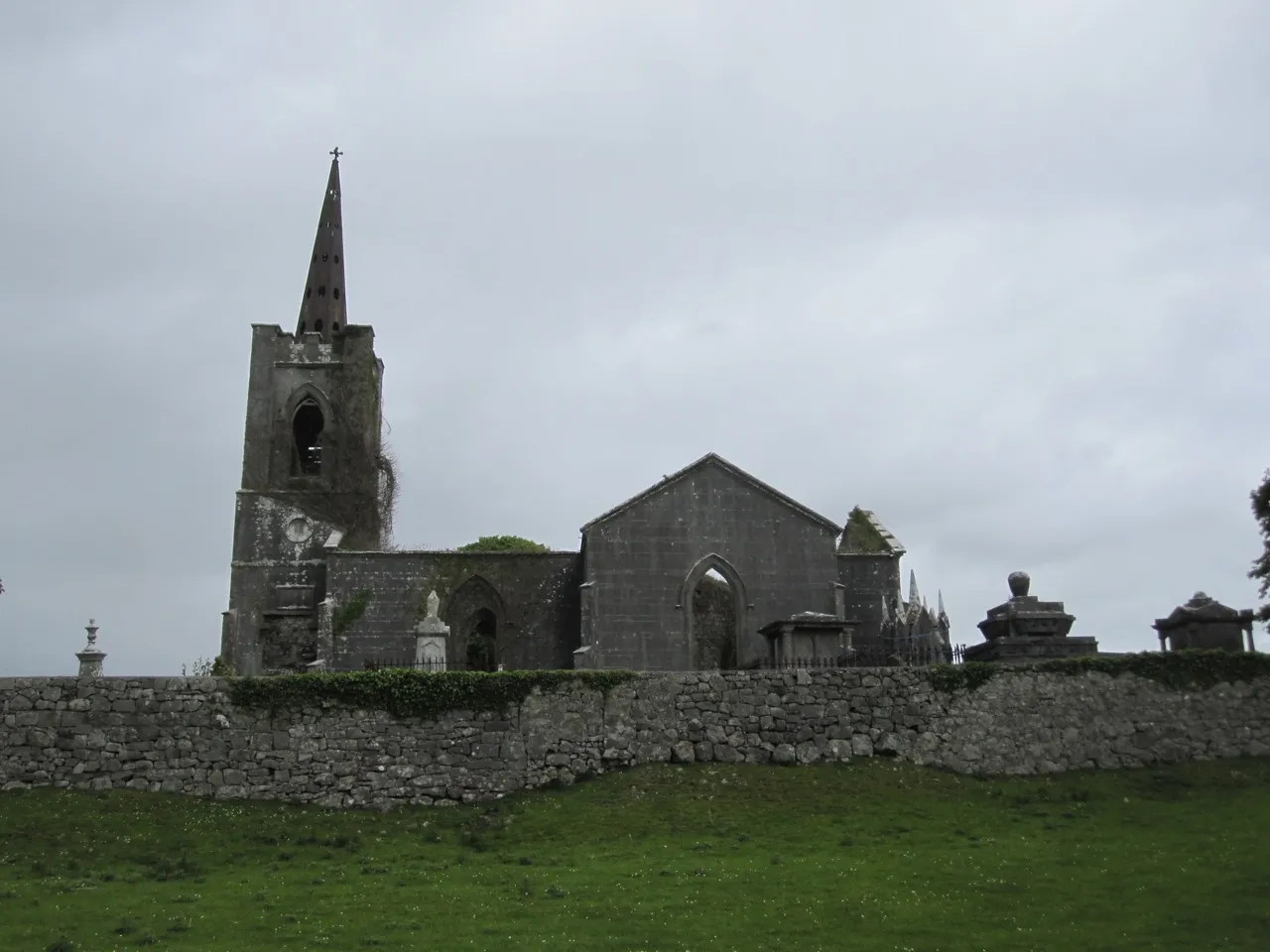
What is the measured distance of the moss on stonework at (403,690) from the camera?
75.7 feet

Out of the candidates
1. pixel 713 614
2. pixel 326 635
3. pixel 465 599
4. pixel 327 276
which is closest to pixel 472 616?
pixel 465 599

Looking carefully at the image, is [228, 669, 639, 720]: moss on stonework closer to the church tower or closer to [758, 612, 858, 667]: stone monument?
[758, 612, 858, 667]: stone monument

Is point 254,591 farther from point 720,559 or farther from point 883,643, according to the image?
point 883,643

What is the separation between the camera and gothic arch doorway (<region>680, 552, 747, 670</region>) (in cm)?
3247

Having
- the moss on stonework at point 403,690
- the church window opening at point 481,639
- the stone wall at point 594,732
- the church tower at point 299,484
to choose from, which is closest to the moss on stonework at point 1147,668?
the stone wall at point 594,732

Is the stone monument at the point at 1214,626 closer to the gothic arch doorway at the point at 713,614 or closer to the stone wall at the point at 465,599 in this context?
the gothic arch doorway at the point at 713,614

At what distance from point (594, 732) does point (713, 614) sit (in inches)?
545

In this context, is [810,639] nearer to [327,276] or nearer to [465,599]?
[465,599]

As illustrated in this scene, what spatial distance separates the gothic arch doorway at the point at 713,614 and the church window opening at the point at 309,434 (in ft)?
46.2

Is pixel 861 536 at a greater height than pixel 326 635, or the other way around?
pixel 861 536

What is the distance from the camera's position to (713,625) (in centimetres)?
3650

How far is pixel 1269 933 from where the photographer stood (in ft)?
49.5

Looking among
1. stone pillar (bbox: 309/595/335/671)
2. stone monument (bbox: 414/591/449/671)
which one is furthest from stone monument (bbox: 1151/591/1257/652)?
stone pillar (bbox: 309/595/335/671)

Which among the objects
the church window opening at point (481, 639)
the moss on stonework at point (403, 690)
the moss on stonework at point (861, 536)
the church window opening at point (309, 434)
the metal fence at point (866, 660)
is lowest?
the moss on stonework at point (403, 690)
